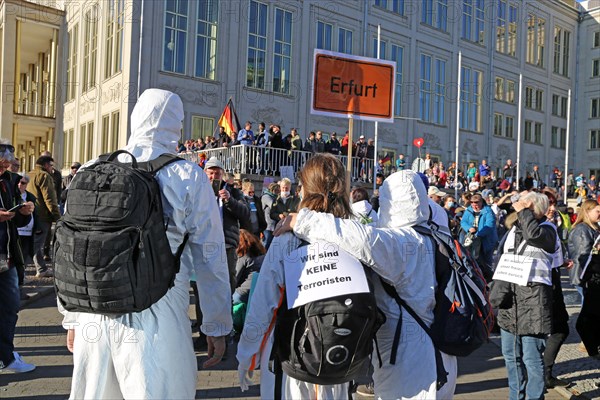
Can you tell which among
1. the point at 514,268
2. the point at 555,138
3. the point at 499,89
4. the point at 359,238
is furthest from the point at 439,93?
the point at 359,238

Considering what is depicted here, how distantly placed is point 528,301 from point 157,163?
340cm

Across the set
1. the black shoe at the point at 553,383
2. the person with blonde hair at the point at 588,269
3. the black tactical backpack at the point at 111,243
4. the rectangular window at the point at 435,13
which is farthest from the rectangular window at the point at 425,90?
the black tactical backpack at the point at 111,243

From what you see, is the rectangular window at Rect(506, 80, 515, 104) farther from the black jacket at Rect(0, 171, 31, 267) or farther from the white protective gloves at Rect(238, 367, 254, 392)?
the white protective gloves at Rect(238, 367, 254, 392)

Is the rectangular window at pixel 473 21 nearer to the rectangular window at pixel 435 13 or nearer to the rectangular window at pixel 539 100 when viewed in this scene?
the rectangular window at pixel 435 13

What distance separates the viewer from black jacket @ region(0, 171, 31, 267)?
5328 mm

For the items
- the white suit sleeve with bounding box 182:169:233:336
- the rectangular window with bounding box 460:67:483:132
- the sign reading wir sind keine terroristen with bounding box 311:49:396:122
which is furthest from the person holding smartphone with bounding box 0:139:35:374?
the rectangular window with bounding box 460:67:483:132

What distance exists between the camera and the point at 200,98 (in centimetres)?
2330

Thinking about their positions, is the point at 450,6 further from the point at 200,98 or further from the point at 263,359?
the point at 263,359

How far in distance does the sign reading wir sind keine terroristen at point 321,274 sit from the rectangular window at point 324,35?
25.1 meters

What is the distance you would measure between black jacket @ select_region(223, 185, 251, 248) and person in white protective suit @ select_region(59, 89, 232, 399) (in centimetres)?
359

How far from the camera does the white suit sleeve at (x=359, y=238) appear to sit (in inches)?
108

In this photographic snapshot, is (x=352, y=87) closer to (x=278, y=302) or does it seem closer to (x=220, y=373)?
(x=220, y=373)

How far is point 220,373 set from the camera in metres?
5.74

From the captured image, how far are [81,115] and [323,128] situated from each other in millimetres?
11266
